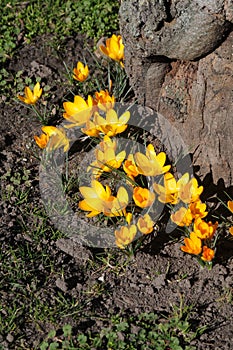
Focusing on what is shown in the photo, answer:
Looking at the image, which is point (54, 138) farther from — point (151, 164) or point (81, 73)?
point (151, 164)

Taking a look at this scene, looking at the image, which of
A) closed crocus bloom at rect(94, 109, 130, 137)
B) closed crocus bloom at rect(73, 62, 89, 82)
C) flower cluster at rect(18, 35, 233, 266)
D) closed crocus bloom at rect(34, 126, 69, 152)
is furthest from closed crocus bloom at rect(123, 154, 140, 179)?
closed crocus bloom at rect(73, 62, 89, 82)

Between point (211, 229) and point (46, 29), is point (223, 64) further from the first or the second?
point (46, 29)

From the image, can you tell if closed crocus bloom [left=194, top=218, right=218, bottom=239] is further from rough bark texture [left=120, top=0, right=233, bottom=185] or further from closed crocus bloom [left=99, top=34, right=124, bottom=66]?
closed crocus bloom [left=99, top=34, right=124, bottom=66]

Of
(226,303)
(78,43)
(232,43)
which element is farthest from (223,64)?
(78,43)

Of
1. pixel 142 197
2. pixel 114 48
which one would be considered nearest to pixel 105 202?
pixel 142 197

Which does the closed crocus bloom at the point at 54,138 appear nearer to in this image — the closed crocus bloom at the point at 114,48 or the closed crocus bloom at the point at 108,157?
the closed crocus bloom at the point at 108,157
